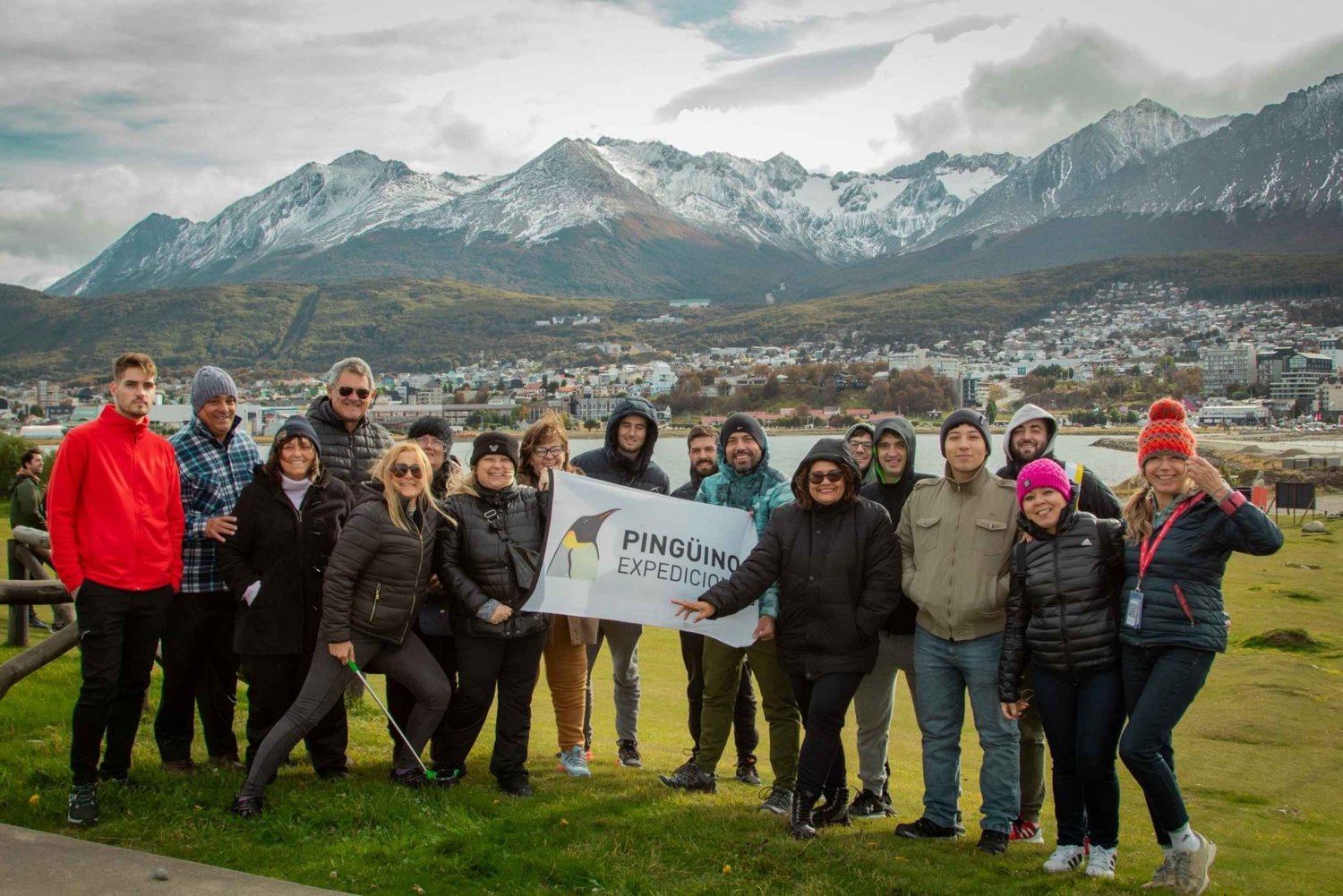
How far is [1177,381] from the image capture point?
151 m

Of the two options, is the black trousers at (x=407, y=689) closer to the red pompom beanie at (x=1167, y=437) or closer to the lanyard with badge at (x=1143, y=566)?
the lanyard with badge at (x=1143, y=566)

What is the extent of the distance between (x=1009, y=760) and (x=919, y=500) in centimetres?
153

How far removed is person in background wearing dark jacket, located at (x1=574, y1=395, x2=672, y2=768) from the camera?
285 inches

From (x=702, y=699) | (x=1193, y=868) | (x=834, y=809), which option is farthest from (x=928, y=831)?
(x=702, y=699)

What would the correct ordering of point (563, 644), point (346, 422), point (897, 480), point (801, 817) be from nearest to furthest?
point (801, 817) < point (897, 480) < point (346, 422) < point (563, 644)

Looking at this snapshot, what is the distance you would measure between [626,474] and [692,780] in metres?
2.14

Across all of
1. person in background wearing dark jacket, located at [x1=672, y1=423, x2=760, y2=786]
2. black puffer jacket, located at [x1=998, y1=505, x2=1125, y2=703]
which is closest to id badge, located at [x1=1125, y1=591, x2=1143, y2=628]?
black puffer jacket, located at [x1=998, y1=505, x2=1125, y2=703]

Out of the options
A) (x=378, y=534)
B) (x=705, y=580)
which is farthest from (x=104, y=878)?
(x=705, y=580)

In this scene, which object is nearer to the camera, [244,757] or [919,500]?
[919,500]

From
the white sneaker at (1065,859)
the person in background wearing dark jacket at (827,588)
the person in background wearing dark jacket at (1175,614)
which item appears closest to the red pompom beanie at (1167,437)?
the person in background wearing dark jacket at (1175,614)

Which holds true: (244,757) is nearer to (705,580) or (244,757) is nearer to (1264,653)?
(705,580)

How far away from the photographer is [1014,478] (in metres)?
6.21

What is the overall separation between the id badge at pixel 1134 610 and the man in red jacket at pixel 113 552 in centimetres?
519

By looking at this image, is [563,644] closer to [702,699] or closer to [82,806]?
[702,699]
